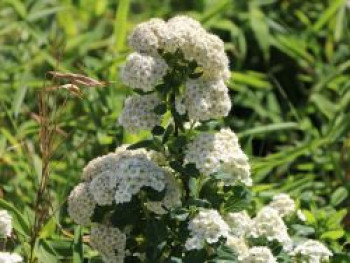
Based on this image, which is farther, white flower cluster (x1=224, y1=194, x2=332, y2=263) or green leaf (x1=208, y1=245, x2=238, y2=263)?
white flower cluster (x1=224, y1=194, x2=332, y2=263)

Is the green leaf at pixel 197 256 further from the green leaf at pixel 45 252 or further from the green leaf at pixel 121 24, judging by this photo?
the green leaf at pixel 121 24

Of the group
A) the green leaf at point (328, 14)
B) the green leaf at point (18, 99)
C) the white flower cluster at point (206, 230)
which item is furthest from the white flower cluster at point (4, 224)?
the green leaf at point (328, 14)

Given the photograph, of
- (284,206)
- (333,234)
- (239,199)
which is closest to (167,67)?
(239,199)

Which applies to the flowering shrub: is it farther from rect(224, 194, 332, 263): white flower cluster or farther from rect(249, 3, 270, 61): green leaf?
rect(249, 3, 270, 61): green leaf

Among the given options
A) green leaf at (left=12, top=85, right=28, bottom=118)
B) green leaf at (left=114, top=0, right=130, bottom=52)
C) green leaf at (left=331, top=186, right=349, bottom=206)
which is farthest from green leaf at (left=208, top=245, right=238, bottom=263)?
green leaf at (left=114, top=0, right=130, bottom=52)

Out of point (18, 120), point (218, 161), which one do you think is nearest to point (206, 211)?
point (218, 161)

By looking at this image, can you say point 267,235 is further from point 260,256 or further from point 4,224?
point 4,224

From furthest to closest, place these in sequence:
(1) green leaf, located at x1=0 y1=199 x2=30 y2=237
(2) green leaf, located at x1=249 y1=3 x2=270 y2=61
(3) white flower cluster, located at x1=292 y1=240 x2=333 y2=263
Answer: (2) green leaf, located at x1=249 y1=3 x2=270 y2=61, (1) green leaf, located at x1=0 y1=199 x2=30 y2=237, (3) white flower cluster, located at x1=292 y1=240 x2=333 y2=263
